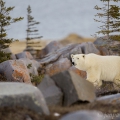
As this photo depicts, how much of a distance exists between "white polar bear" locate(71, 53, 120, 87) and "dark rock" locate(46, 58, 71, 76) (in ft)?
38.4

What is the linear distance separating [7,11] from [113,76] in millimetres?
10476

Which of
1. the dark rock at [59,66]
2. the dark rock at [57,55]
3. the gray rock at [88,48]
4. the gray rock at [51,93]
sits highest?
the gray rock at [51,93]

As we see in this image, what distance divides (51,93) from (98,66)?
7.23 m

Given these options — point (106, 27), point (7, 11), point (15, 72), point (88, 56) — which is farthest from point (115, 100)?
point (106, 27)

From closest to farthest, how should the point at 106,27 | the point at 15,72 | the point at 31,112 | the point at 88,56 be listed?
the point at 31,112
the point at 88,56
the point at 15,72
the point at 106,27

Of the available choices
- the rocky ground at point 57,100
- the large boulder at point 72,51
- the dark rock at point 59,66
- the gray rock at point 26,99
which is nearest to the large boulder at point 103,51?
the large boulder at point 72,51

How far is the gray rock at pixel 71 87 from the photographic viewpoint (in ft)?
28.8

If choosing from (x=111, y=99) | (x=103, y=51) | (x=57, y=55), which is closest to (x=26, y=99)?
(x=111, y=99)

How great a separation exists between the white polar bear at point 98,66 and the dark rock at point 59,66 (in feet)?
38.4

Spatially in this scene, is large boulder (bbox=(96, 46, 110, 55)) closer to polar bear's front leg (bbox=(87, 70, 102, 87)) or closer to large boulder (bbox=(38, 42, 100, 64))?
large boulder (bbox=(38, 42, 100, 64))

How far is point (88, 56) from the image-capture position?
15.8 meters

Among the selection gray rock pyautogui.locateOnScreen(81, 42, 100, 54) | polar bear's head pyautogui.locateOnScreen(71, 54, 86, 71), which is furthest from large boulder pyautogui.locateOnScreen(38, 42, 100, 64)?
polar bear's head pyautogui.locateOnScreen(71, 54, 86, 71)

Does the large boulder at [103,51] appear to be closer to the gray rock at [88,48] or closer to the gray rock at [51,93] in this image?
the gray rock at [88,48]

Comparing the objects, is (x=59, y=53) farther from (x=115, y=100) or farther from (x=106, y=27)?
(x=115, y=100)
